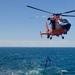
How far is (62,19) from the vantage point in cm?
4356

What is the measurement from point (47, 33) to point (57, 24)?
13.2 feet

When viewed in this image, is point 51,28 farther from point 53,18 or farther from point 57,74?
point 57,74

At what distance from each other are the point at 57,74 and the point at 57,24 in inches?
1960

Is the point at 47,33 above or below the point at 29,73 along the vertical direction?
above

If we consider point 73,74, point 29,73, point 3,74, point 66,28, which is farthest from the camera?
point 73,74

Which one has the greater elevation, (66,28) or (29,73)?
(66,28)

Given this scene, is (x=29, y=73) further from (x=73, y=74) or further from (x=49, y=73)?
(x=73, y=74)

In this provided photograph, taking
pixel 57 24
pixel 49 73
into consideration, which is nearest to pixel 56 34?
pixel 57 24

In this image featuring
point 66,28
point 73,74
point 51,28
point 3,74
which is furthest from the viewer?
point 73,74

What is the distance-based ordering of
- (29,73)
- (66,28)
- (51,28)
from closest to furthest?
1. (66,28)
2. (51,28)
3. (29,73)

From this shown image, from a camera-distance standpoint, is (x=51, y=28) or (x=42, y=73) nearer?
(x=51, y=28)

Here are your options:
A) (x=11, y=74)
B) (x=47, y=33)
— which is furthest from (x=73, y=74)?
(x=47, y=33)

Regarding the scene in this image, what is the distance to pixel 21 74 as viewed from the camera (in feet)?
278

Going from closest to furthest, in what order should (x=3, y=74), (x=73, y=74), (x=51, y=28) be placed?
(x=51, y=28) → (x=3, y=74) → (x=73, y=74)
